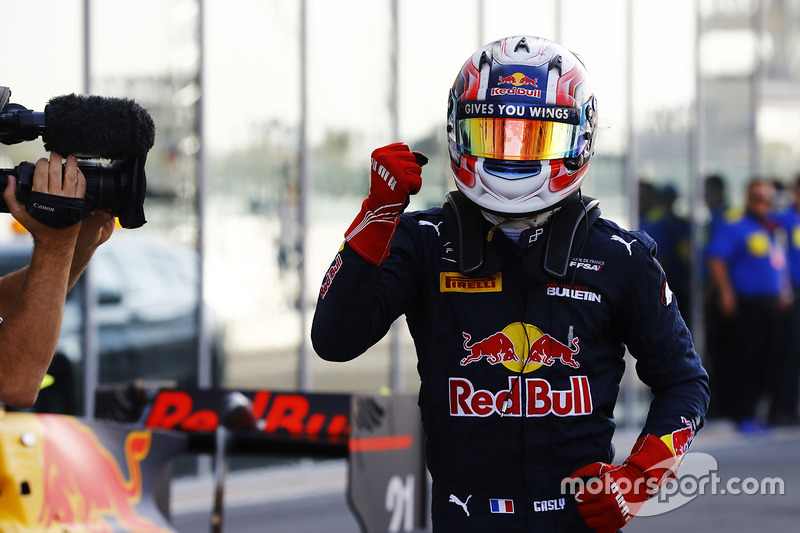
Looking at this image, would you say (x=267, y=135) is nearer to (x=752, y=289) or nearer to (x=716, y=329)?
(x=752, y=289)

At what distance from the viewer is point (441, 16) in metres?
9.88

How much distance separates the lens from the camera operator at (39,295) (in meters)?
2.78

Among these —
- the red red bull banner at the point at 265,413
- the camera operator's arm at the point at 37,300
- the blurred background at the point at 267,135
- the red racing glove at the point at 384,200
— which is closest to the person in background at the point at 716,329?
the blurred background at the point at 267,135

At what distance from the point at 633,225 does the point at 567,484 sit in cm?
837

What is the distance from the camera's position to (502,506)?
290 cm

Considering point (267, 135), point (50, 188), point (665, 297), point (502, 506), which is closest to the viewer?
point (50, 188)

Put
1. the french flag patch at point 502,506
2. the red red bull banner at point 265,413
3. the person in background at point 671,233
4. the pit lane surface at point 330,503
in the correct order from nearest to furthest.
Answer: the french flag patch at point 502,506 < the red red bull banner at point 265,413 < the pit lane surface at point 330,503 < the person in background at point 671,233

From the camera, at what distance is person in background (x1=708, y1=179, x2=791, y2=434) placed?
10.3m

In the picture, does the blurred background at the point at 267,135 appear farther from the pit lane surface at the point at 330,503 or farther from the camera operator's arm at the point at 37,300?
the camera operator's arm at the point at 37,300

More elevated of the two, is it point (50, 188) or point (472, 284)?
point (50, 188)

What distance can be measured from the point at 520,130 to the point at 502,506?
86 cm

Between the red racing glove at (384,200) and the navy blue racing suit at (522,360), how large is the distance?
78mm

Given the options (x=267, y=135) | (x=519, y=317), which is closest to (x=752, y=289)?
(x=267, y=135)

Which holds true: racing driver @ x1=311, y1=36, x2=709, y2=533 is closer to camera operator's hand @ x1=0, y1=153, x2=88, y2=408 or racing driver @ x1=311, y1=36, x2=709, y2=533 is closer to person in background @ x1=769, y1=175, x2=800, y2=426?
camera operator's hand @ x1=0, y1=153, x2=88, y2=408
